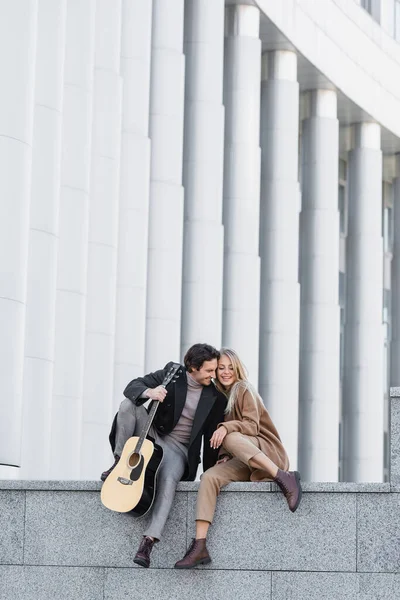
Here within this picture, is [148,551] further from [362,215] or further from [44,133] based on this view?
[362,215]

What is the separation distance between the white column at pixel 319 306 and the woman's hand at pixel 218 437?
86.0 feet

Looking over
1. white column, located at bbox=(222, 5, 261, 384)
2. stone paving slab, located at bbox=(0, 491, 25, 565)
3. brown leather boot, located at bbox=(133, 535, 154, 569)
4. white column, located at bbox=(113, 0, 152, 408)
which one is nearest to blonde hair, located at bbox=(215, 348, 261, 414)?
brown leather boot, located at bbox=(133, 535, 154, 569)

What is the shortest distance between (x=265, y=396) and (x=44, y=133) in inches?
637

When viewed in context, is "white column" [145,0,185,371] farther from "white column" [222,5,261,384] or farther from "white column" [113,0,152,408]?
"white column" [222,5,261,384]

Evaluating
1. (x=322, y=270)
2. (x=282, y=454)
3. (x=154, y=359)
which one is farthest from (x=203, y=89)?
(x=282, y=454)

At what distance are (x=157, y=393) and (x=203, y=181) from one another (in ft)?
63.6

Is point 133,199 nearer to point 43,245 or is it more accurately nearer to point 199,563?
point 43,245

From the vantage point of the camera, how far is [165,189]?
28.7 meters

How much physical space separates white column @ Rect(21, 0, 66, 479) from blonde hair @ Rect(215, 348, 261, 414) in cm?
801

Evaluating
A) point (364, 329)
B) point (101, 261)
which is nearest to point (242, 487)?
point (101, 261)

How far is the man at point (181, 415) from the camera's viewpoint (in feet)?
40.6

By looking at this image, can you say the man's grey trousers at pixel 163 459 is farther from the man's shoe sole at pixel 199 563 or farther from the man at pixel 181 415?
the man's shoe sole at pixel 199 563

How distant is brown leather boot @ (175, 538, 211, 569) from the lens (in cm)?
1203

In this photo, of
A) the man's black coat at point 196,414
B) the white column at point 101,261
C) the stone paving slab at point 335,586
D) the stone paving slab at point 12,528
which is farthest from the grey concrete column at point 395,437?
the white column at point 101,261
